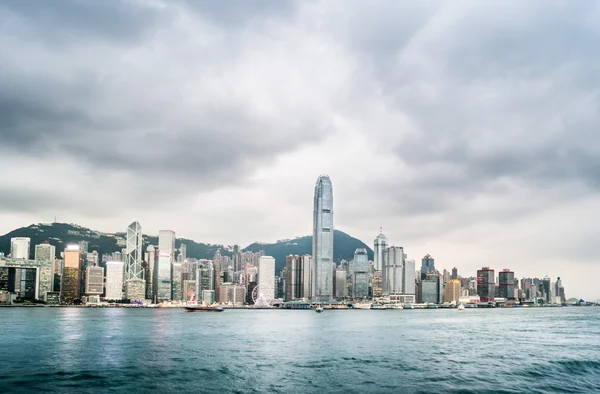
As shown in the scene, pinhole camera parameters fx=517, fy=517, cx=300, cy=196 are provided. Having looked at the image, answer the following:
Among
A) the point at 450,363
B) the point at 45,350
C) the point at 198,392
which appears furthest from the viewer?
the point at 45,350

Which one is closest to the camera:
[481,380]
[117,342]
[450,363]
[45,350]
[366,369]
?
[481,380]

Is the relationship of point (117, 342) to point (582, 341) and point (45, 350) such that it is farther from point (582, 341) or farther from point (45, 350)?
point (582, 341)

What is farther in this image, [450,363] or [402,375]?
[450,363]

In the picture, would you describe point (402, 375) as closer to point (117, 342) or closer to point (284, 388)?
point (284, 388)

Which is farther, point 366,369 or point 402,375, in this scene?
point 366,369

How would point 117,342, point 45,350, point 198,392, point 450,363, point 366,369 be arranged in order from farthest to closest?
point 117,342, point 45,350, point 450,363, point 366,369, point 198,392

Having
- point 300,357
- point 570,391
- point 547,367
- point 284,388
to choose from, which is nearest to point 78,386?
point 284,388

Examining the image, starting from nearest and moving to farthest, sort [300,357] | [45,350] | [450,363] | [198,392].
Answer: [198,392]
[450,363]
[300,357]
[45,350]

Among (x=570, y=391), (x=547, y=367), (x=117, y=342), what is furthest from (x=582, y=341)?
(x=117, y=342)

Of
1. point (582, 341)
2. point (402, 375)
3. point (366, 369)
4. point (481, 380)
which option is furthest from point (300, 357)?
point (582, 341)
